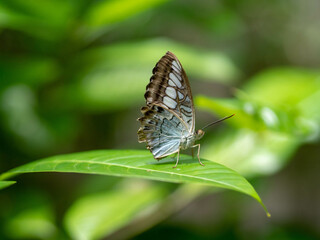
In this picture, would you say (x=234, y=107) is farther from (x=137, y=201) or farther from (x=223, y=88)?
(x=223, y=88)

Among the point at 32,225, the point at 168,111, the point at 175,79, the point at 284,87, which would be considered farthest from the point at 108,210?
the point at 284,87

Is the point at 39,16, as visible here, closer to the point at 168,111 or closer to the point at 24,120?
the point at 24,120

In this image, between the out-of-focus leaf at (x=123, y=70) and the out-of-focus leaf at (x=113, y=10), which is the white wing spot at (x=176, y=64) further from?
the out-of-focus leaf at (x=123, y=70)

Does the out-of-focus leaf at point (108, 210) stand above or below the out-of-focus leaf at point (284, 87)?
below

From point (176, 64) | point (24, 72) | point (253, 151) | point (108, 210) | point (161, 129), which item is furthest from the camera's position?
point (253, 151)

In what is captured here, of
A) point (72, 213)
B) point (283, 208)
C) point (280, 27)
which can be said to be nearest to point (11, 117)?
point (72, 213)

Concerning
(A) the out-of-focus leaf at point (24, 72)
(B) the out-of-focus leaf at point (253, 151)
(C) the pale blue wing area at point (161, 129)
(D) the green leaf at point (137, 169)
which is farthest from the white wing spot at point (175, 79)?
(A) the out-of-focus leaf at point (24, 72)
